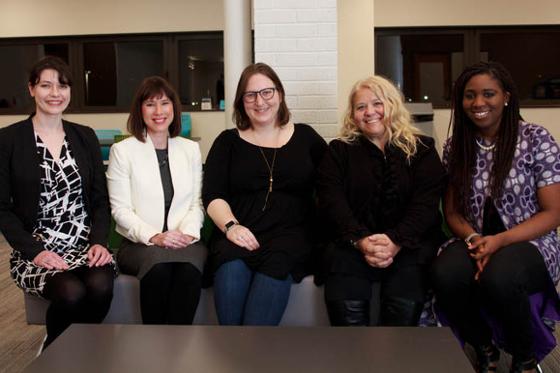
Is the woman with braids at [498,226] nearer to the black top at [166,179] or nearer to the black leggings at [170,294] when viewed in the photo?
the black leggings at [170,294]

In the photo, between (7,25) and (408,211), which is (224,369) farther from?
(7,25)

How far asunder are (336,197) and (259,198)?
1.14 ft

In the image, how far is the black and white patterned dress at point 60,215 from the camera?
2369mm

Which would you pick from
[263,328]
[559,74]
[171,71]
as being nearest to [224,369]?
[263,328]

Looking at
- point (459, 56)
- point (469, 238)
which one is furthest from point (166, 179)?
point (459, 56)

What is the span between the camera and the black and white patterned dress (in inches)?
93.3

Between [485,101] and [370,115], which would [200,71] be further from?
[485,101]

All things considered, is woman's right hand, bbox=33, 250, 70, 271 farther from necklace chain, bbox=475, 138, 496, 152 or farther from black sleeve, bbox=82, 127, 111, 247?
necklace chain, bbox=475, 138, 496, 152

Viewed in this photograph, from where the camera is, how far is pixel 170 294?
7.59 ft

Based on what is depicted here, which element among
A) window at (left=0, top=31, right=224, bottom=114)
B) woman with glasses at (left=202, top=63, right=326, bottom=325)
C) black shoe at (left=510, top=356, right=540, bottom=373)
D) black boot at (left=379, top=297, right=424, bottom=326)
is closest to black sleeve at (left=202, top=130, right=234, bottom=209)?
woman with glasses at (left=202, top=63, right=326, bottom=325)

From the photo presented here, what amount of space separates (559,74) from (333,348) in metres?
6.45

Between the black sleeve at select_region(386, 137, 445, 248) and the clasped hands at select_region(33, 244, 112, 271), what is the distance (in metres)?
1.16

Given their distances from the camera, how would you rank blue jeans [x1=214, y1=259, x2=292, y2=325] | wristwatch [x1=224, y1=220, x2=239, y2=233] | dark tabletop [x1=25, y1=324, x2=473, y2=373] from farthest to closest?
wristwatch [x1=224, y1=220, x2=239, y2=233]
blue jeans [x1=214, y1=259, x2=292, y2=325]
dark tabletop [x1=25, y1=324, x2=473, y2=373]

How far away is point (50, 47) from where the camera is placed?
7230mm
